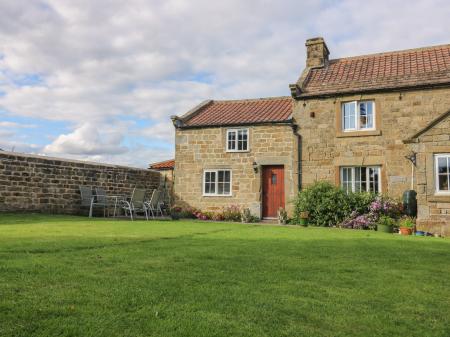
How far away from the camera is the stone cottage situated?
41.8 feet

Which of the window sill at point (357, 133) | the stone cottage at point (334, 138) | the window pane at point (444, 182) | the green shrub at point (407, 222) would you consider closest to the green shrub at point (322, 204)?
the stone cottage at point (334, 138)

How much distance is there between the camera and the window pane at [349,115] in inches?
611

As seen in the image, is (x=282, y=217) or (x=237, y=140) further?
(x=237, y=140)

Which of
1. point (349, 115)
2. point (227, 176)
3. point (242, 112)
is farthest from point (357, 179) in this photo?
point (242, 112)

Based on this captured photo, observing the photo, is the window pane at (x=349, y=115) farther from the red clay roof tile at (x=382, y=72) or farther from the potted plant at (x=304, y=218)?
the potted plant at (x=304, y=218)

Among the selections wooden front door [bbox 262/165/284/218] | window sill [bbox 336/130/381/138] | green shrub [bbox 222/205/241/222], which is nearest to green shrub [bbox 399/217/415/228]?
window sill [bbox 336/130/381/138]

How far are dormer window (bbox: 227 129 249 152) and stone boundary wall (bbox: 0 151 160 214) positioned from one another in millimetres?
5000

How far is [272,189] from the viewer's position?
1711cm

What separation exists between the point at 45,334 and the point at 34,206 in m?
12.4

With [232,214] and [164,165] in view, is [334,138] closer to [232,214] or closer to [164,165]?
[232,214]

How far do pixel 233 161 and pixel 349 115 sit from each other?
526cm

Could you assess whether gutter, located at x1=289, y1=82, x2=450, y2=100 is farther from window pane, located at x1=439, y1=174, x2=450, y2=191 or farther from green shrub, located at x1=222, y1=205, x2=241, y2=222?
green shrub, located at x1=222, y1=205, x2=241, y2=222

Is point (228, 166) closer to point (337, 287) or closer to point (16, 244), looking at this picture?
point (16, 244)

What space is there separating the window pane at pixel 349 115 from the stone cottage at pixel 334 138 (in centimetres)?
4
